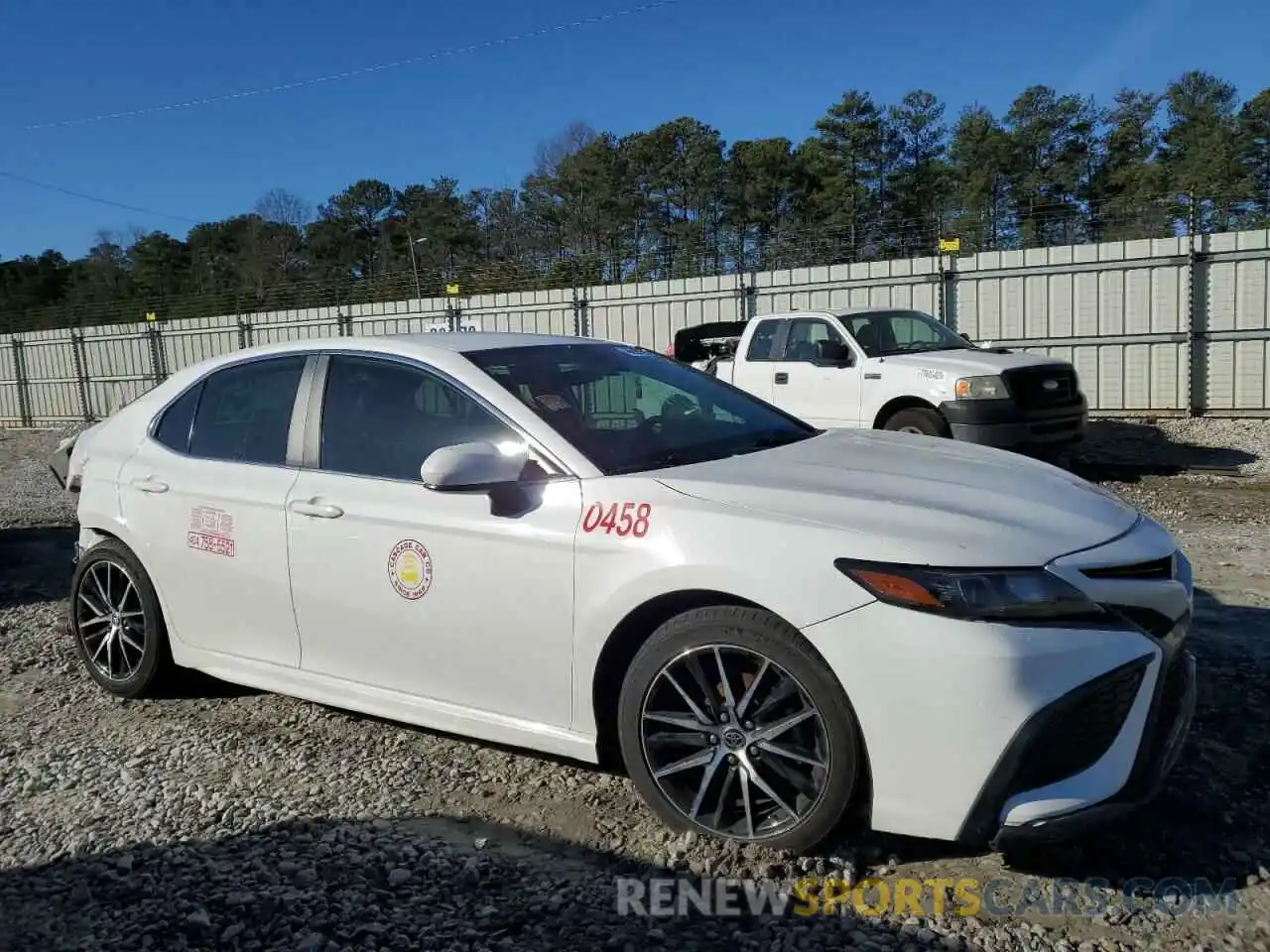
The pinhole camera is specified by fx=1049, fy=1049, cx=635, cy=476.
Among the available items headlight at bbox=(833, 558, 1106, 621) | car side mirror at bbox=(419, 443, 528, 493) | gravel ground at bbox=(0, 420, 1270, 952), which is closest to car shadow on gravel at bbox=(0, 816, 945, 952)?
gravel ground at bbox=(0, 420, 1270, 952)

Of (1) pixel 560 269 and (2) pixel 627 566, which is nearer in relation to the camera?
(2) pixel 627 566

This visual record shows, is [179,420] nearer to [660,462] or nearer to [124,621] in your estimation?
[124,621]

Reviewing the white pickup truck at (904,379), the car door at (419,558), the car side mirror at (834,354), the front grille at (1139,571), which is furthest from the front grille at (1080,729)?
the car side mirror at (834,354)

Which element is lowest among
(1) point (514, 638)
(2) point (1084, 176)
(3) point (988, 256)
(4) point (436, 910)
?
(4) point (436, 910)

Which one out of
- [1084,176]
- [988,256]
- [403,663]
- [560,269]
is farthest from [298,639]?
[1084,176]

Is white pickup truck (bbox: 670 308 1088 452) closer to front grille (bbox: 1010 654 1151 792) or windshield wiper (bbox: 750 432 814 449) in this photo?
windshield wiper (bbox: 750 432 814 449)

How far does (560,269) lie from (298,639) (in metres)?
18.2

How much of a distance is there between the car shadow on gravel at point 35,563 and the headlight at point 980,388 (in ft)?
24.3

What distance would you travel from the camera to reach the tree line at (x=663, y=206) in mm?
23859

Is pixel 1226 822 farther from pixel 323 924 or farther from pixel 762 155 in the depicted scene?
pixel 762 155

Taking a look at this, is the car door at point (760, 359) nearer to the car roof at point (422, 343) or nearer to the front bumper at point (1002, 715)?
the car roof at point (422, 343)

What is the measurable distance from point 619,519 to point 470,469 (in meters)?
0.51

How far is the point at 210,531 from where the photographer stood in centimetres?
421

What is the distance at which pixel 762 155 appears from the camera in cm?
4375
